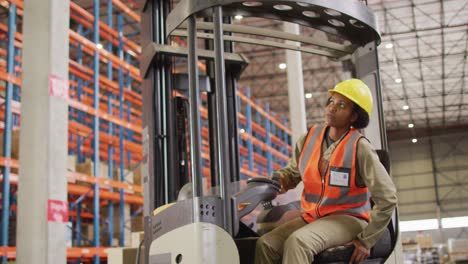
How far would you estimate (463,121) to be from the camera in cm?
3484

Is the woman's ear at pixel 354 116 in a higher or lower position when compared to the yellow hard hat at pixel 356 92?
lower

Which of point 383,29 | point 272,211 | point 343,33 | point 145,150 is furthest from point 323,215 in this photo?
point 383,29

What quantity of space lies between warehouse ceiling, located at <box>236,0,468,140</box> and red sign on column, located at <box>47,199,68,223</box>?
15739 mm

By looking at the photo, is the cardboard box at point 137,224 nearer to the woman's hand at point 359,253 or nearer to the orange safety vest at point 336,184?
the orange safety vest at point 336,184

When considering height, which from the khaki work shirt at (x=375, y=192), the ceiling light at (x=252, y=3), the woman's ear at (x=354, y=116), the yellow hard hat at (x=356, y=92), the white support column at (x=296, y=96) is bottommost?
the khaki work shirt at (x=375, y=192)

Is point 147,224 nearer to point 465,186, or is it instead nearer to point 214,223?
point 214,223

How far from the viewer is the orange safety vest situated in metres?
3.32

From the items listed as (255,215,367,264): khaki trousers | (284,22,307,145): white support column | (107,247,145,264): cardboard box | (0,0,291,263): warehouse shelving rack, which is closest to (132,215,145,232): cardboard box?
(0,0,291,263): warehouse shelving rack

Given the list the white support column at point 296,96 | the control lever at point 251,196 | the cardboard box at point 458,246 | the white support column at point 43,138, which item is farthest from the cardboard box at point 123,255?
the cardboard box at point 458,246

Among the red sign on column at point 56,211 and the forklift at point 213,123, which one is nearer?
the forklift at point 213,123

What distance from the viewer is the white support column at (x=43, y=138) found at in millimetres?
4441

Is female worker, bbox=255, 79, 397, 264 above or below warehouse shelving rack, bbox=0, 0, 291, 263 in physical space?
below

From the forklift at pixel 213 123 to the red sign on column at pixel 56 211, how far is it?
2.27 ft

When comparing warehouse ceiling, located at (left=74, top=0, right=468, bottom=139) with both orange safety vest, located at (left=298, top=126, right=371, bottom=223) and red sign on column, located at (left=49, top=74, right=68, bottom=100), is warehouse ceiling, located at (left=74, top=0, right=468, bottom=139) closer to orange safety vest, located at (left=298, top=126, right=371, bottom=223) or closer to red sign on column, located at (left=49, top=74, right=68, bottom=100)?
red sign on column, located at (left=49, top=74, right=68, bottom=100)
